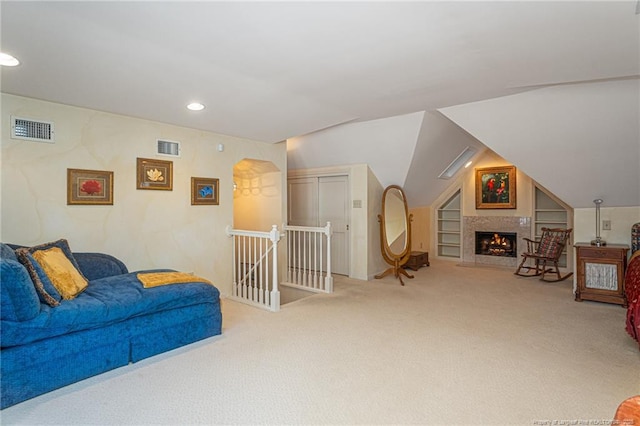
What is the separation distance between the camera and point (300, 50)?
2.37 m

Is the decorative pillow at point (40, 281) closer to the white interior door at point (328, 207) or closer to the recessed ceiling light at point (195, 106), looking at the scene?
the recessed ceiling light at point (195, 106)

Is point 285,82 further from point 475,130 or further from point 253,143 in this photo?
point 475,130

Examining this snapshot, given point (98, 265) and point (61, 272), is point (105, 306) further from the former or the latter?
point (98, 265)

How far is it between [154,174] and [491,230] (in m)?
6.49

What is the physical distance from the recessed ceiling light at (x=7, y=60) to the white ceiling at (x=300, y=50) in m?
0.05

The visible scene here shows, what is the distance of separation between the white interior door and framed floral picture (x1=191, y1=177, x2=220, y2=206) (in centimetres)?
218

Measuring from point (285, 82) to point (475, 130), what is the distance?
256 cm

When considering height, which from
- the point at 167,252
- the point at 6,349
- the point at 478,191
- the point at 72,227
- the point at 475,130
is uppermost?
the point at 475,130

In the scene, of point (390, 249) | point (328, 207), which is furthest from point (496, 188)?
point (328, 207)

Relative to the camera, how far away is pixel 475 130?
4.23 m

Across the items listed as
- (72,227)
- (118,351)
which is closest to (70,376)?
(118,351)

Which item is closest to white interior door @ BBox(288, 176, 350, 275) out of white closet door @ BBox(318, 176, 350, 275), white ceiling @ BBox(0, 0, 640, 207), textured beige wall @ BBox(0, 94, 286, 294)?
white closet door @ BBox(318, 176, 350, 275)

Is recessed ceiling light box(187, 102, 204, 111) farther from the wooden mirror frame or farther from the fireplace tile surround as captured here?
the fireplace tile surround

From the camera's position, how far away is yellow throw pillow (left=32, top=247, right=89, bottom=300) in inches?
101
